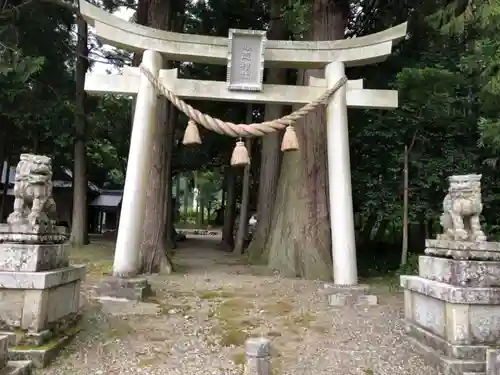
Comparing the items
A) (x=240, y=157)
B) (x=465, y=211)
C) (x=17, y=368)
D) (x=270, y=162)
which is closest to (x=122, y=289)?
(x=240, y=157)

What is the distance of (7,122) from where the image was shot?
14.6 m

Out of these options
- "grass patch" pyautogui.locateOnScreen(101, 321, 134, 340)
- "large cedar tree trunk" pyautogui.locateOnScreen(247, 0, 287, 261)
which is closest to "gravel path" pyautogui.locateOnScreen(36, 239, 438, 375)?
"grass patch" pyautogui.locateOnScreen(101, 321, 134, 340)

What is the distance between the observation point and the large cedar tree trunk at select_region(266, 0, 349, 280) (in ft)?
31.2

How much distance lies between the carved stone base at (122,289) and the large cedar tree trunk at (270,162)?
5.37 metres

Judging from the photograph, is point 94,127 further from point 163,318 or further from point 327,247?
point 163,318

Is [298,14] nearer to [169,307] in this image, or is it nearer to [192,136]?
[192,136]

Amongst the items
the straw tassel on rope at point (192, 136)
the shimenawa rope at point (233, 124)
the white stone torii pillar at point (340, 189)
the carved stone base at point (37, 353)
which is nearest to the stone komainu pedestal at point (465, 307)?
the white stone torii pillar at point (340, 189)

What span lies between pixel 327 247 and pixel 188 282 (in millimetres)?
2969

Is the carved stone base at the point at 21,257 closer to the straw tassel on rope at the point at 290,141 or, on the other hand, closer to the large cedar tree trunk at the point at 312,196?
the straw tassel on rope at the point at 290,141

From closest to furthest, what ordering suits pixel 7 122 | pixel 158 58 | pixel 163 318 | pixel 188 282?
pixel 163 318 < pixel 158 58 < pixel 188 282 < pixel 7 122

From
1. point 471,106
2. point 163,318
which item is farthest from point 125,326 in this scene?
point 471,106

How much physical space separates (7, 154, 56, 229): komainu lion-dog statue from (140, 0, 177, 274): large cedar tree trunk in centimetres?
435

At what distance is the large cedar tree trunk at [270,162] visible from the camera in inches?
482

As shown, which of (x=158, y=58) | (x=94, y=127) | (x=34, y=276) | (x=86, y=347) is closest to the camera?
(x=34, y=276)
